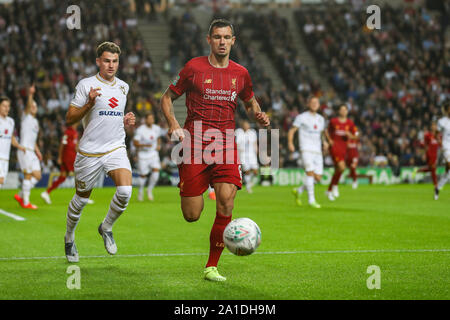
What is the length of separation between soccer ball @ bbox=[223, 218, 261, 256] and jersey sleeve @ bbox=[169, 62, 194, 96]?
1.54 metres

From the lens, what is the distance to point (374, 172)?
28078 millimetres

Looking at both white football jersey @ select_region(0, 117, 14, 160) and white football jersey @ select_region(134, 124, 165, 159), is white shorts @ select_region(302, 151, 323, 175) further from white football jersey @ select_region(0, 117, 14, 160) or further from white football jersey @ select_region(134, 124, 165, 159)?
white football jersey @ select_region(0, 117, 14, 160)

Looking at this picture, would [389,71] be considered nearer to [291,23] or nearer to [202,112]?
[291,23]

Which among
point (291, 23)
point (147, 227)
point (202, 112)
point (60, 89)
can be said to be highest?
point (291, 23)

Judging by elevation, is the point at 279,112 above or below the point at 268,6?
below

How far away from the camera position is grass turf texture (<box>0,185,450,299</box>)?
5969 millimetres

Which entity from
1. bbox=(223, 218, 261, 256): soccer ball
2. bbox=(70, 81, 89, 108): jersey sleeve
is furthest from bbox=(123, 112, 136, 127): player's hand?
bbox=(223, 218, 261, 256): soccer ball

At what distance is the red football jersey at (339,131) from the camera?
18.6 m

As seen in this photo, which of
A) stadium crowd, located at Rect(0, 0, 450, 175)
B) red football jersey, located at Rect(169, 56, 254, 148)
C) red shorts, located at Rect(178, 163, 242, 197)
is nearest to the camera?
red shorts, located at Rect(178, 163, 242, 197)

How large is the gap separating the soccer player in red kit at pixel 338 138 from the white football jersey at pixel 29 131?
7616 mm

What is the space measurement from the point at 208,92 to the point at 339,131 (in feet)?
40.1

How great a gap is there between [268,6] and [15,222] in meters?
27.6

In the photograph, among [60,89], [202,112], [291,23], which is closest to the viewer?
[202,112]
